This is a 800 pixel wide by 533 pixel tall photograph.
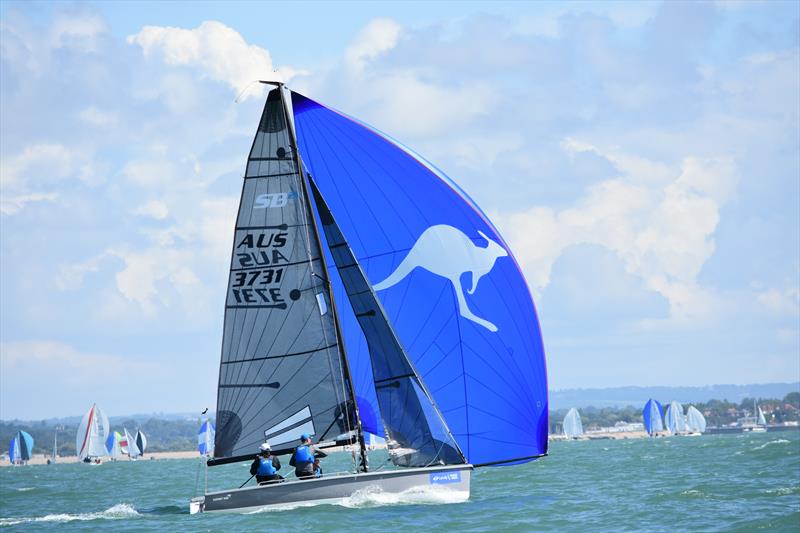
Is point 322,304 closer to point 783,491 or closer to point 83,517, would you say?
point 83,517

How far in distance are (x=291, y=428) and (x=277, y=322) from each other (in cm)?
197

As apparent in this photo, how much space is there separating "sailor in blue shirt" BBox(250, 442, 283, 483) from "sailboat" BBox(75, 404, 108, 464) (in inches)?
3475

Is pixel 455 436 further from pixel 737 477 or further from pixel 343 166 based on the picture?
pixel 737 477

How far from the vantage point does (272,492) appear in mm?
20141

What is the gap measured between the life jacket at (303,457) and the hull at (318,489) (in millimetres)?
766

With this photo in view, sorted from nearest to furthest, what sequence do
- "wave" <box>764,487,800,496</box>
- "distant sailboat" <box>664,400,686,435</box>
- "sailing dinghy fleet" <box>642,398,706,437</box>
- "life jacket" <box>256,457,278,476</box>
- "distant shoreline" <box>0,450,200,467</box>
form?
"life jacket" <box>256,457,278,476</box>, "wave" <box>764,487,800,496</box>, "sailing dinghy fleet" <box>642,398,706,437</box>, "distant sailboat" <box>664,400,686,435</box>, "distant shoreline" <box>0,450,200,467</box>

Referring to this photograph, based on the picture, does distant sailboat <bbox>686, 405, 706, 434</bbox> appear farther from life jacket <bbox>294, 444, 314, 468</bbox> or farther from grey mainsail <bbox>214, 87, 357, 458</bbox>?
life jacket <bbox>294, 444, 314, 468</bbox>

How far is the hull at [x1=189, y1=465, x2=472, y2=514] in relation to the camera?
65.8 ft

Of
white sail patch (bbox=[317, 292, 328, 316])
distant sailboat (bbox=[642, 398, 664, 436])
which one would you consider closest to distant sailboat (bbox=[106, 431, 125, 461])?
distant sailboat (bbox=[642, 398, 664, 436])

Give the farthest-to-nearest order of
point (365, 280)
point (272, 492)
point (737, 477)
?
point (737, 477), point (365, 280), point (272, 492)

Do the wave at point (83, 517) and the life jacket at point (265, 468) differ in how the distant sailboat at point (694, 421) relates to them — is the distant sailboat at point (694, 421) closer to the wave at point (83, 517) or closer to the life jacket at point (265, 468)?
the wave at point (83, 517)

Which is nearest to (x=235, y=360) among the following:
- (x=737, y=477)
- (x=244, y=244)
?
(x=244, y=244)

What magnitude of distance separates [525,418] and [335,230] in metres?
4.93

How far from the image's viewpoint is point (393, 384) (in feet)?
70.7
